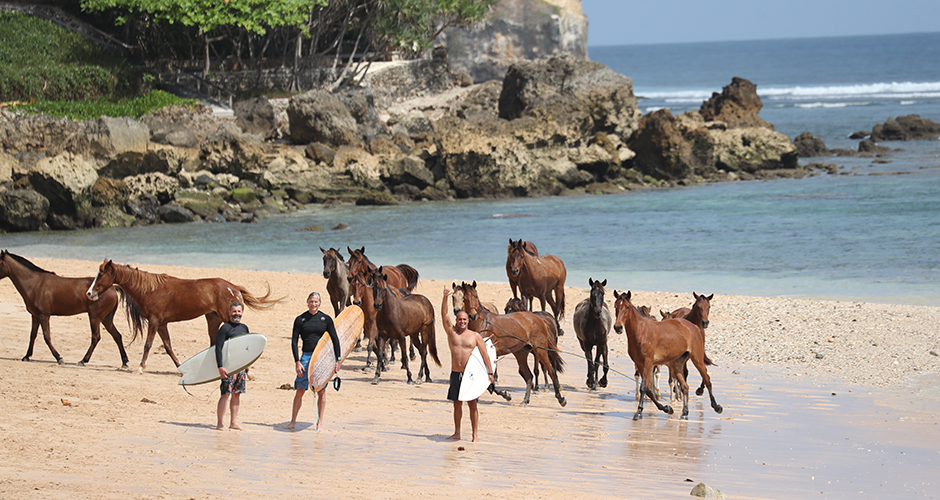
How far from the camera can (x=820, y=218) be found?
106 ft

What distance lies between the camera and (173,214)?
33406 mm

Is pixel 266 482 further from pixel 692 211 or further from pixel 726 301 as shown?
pixel 692 211

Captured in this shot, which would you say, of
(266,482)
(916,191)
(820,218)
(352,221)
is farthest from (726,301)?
(916,191)

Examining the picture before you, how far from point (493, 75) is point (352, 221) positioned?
72.4 m

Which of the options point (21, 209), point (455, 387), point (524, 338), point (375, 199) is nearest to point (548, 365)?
point (524, 338)

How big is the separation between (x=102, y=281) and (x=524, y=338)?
5254 millimetres

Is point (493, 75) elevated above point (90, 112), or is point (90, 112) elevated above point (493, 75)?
point (493, 75)

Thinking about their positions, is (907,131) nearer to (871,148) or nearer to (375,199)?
(871,148)

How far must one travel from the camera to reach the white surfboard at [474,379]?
29.2 feet

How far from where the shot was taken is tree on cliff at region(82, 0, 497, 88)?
146ft

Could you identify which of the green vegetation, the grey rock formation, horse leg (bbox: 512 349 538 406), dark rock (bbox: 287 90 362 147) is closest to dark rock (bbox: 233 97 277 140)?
dark rock (bbox: 287 90 362 147)

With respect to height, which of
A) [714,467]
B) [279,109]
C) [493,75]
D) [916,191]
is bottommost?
[714,467]

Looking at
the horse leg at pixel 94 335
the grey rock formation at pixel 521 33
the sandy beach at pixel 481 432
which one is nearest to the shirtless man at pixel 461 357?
the sandy beach at pixel 481 432

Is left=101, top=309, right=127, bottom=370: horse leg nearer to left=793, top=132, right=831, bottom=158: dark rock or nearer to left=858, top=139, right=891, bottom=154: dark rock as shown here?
left=793, top=132, right=831, bottom=158: dark rock
